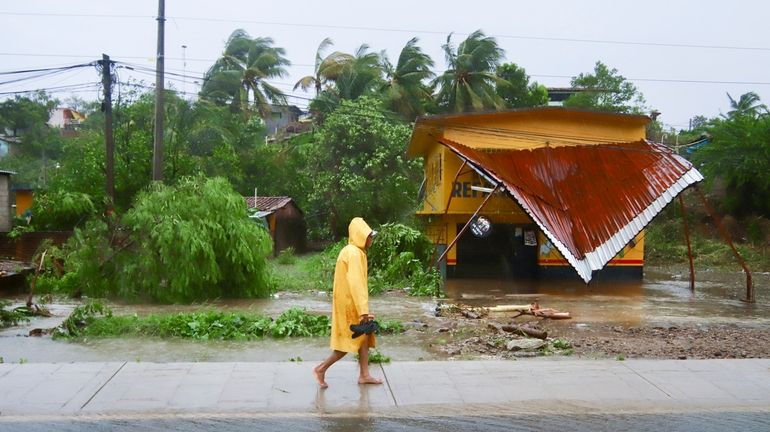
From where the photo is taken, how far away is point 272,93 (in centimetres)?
4697

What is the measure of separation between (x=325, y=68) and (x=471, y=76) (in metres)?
8.83

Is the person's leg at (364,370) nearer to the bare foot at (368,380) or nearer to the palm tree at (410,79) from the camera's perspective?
the bare foot at (368,380)

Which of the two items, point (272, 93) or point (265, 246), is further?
point (272, 93)

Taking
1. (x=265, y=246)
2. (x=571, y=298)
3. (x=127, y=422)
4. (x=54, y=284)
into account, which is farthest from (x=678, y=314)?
(x=54, y=284)

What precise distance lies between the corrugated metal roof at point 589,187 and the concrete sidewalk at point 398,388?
8.22 metres

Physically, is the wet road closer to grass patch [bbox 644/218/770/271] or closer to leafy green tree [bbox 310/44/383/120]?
grass patch [bbox 644/218/770/271]

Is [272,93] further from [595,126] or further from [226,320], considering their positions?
[226,320]

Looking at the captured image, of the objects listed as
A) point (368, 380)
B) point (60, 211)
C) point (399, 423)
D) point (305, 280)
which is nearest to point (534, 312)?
point (368, 380)

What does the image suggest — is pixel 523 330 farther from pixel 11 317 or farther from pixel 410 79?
pixel 410 79

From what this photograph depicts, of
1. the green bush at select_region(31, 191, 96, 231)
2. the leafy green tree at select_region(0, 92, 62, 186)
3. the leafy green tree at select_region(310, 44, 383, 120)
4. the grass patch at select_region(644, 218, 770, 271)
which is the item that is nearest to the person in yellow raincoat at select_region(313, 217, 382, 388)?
the green bush at select_region(31, 191, 96, 231)

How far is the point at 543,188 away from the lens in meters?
19.8

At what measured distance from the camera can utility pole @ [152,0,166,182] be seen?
66.5ft

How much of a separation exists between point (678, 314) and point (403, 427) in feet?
33.9

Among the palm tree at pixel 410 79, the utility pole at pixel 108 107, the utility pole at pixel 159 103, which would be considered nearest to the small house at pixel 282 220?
the palm tree at pixel 410 79
